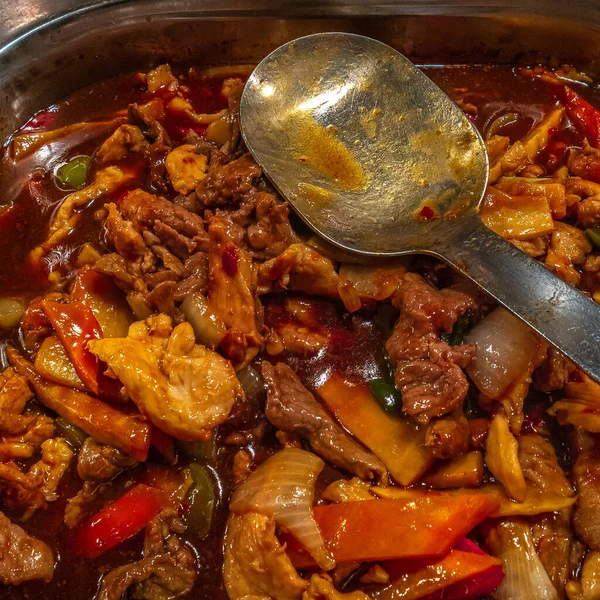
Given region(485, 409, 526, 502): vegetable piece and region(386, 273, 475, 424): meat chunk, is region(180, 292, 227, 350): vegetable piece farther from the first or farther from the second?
region(485, 409, 526, 502): vegetable piece

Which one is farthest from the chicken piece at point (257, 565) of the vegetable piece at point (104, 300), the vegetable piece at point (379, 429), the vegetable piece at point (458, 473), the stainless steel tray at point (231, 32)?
the stainless steel tray at point (231, 32)

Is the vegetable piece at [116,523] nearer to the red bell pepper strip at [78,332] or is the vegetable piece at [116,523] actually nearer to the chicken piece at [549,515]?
the red bell pepper strip at [78,332]

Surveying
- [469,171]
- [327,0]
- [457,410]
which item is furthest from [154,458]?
[327,0]

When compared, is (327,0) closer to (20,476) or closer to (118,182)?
(118,182)

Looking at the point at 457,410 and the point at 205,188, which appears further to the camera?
the point at 205,188

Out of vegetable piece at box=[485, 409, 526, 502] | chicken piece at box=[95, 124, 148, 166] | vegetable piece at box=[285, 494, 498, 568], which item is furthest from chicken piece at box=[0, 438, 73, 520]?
vegetable piece at box=[485, 409, 526, 502]
